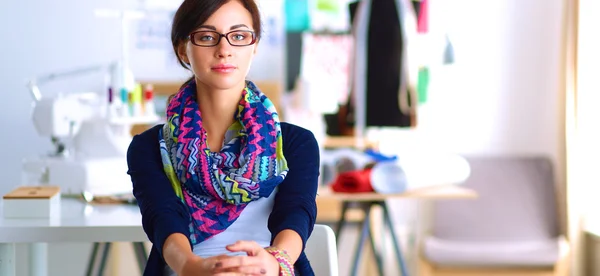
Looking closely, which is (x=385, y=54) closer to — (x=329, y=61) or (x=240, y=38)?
(x=329, y=61)

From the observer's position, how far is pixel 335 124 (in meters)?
4.71

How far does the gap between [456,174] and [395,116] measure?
1.04 meters

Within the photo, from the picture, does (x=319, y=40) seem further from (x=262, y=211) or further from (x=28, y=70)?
(x=262, y=211)

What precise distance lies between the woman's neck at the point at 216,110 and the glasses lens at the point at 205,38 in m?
0.08

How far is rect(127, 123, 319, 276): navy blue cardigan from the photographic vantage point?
1.41 m

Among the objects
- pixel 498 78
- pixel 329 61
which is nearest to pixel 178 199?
pixel 329 61

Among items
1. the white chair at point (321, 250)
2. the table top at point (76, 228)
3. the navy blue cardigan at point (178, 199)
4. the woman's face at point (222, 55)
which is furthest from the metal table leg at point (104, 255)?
the woman's face at point (222, 55)

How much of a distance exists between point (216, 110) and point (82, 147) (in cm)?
134

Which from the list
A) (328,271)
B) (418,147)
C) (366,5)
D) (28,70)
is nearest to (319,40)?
(366,5)

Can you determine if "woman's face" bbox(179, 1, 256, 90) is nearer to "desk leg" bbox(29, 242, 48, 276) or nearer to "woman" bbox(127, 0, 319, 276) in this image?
"woman" bbox(127, 0, 319, 276)

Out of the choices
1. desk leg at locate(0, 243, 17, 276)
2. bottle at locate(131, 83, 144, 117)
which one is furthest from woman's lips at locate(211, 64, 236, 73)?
bottle at locate(131, 83, 144, 117)

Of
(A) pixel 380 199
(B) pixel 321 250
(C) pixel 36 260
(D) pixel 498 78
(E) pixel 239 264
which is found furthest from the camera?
(D) pixel 498 78

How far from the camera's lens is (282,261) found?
132 cm

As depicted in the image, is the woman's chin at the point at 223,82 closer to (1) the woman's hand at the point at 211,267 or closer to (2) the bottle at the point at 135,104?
(1) the woman's hand at the point at 211,267
